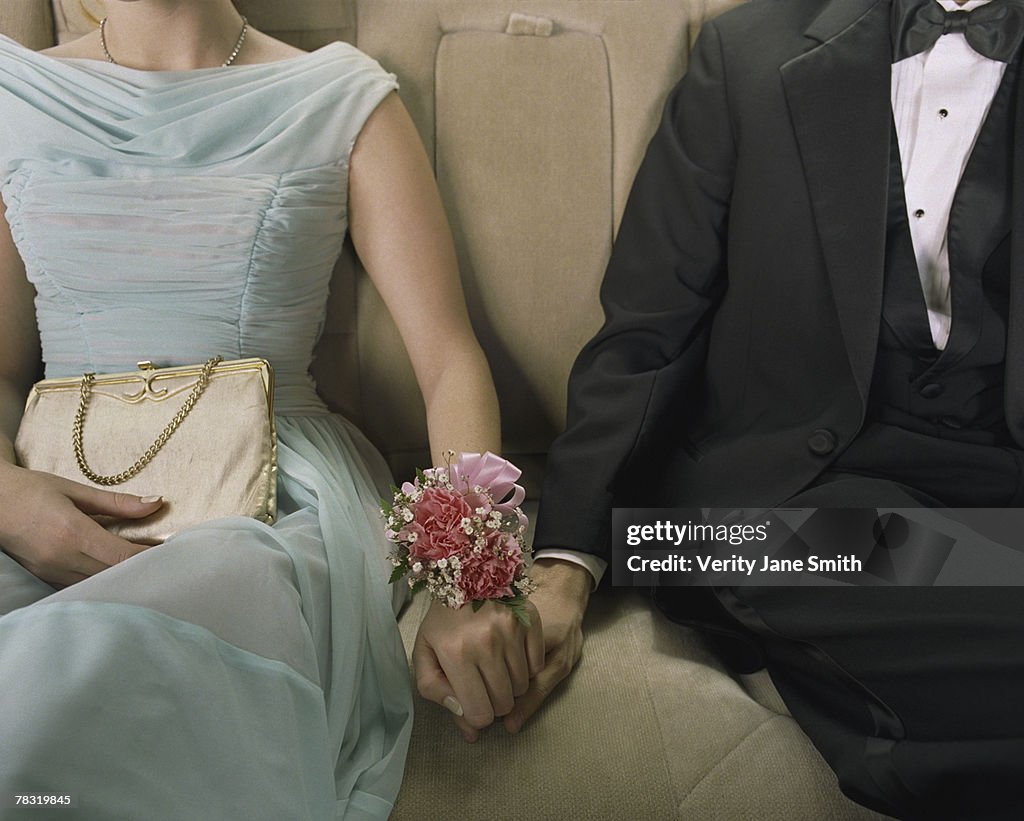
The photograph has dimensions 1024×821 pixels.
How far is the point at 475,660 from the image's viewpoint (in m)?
1.04

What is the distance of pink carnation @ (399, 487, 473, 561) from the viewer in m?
0.99

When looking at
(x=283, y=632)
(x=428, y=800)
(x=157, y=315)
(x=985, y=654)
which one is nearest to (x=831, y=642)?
(x=985, y=654)

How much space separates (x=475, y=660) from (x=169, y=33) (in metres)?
1.00

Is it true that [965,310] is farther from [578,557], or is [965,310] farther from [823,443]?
[578,557]

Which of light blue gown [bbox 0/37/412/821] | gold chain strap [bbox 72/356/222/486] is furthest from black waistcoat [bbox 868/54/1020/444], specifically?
gold chain strap [bbox 72/356/222/486]

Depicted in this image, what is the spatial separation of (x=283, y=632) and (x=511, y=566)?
24 cm

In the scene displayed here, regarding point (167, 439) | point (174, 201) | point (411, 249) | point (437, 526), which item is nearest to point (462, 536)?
point (437, 526)

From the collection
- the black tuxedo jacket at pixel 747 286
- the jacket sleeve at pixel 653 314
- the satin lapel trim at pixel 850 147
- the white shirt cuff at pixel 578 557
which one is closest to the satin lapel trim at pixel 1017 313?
the black tuxedo jacket at pixel 747 286

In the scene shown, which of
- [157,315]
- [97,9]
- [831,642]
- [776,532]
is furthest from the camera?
[97,9]

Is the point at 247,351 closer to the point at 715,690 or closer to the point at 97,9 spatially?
the point at 97,9

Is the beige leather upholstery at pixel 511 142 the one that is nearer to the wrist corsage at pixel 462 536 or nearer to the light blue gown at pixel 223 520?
the light blue gown at pixel 223 520

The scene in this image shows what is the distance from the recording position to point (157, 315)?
4.33 ft

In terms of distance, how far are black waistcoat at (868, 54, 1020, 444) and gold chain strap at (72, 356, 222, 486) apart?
0.86m

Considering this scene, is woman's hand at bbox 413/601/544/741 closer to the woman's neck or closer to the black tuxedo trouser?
the black tuxedo trouser
